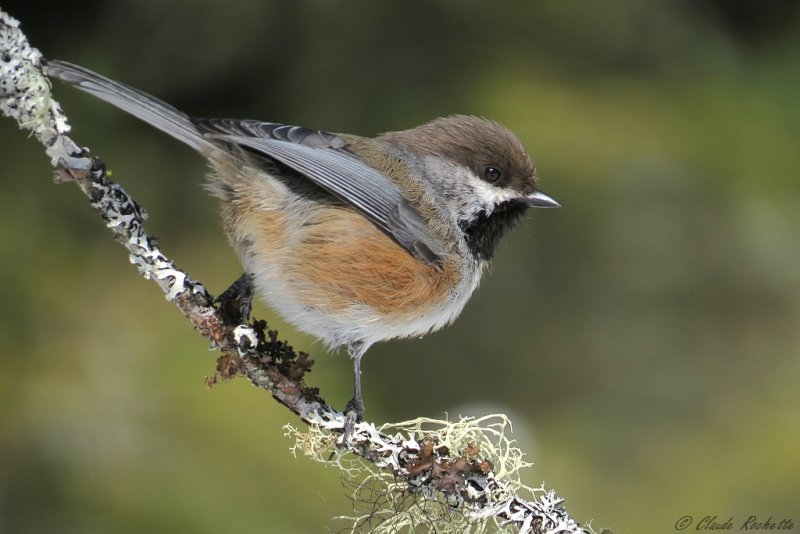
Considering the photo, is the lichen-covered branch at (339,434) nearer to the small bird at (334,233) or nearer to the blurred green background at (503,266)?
the small bird at (334,233)

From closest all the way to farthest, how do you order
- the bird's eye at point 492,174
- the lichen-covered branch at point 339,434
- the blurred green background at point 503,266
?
the lichen-covered branch at point 339,434 < the bird's eye at point 492,174 < the blurred green background at point 503,266

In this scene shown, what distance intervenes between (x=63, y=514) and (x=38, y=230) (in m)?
0.99

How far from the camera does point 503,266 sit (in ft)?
12.5

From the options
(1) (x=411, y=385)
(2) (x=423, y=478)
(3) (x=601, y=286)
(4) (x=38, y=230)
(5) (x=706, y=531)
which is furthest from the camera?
(3) (x=601, y=286)

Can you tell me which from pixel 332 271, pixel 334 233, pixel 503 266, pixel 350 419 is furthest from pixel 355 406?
pixel 503 266

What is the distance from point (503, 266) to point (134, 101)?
2.11 m

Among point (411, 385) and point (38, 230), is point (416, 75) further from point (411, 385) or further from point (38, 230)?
point (38, 230)

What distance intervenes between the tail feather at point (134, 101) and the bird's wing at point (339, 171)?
0.14ft

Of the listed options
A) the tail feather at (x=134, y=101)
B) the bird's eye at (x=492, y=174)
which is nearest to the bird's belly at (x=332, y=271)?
the tail feather at (x=134, y=101)

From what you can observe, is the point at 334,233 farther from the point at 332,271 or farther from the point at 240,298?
the point at 240,298

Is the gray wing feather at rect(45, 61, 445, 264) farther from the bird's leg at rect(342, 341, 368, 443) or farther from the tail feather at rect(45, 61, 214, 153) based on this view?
the bird's leg at rect(342, 341, 368, 443)

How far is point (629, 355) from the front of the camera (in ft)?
12.4

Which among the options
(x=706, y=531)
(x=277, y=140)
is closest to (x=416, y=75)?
(x=277, y=140)

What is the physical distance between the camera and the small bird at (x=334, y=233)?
2.33 metres
